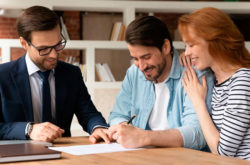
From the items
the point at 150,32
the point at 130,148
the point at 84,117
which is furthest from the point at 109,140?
the point at 150,32

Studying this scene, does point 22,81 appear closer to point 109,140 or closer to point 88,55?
point 109,140

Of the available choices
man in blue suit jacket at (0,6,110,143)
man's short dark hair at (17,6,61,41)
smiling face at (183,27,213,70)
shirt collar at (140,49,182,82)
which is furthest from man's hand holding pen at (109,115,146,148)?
man's short dark hair at (17,6,61,41)

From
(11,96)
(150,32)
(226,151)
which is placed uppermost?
(150,32)

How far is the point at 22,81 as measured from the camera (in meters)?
1.94

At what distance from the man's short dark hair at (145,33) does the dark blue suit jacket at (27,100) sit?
0.41 metres

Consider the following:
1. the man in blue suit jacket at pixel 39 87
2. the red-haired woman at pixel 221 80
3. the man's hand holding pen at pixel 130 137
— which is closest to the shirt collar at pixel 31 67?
the man in blue suit jacket at pixel 39 87

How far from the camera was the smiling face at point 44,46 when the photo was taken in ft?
6.50

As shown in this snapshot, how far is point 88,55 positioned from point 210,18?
2440mm

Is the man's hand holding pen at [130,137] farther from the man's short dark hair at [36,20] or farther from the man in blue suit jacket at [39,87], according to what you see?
the man's short dark hair at [36,20]

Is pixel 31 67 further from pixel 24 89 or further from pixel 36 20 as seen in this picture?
pixel 36 20

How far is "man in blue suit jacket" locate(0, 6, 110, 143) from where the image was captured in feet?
6.27

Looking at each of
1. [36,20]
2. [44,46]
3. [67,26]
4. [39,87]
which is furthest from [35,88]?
[67,26]

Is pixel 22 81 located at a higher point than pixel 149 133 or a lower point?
higher

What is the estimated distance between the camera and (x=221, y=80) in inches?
67.2
